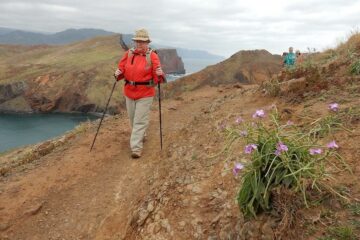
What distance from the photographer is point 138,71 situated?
400 inches

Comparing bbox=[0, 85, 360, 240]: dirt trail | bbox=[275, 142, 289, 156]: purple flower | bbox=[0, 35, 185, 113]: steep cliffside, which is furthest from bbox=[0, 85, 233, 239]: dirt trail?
bbox=[0, 35, 185, 113]: steep cliffside

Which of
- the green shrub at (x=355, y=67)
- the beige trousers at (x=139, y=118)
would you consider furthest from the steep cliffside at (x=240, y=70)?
the beige trousers at (x=139, y=118)

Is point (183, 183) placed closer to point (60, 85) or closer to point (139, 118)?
point (139, 118)

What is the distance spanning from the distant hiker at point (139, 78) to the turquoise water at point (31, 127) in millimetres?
47230

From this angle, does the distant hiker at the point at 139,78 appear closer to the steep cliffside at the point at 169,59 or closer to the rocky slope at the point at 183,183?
the rocky slope at the point at 183,183

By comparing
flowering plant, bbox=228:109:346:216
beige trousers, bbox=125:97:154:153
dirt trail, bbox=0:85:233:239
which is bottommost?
dirt trail, bbox=0:85:233:239

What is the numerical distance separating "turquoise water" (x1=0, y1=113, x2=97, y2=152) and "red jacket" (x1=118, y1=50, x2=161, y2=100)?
47.4 metres

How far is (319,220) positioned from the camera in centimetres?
478

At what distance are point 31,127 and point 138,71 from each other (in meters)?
65.1

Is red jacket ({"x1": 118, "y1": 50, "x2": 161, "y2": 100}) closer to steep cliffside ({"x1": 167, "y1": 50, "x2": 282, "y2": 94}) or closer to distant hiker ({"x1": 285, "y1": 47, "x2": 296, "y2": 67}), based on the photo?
distant hiker ({"x1": 285, "y1": 47, "x2": 296, "y2": 67})

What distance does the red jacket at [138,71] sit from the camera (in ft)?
33.3

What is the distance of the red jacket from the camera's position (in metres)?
10.2

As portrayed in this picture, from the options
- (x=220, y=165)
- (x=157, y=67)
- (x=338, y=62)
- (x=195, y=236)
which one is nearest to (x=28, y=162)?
(x=157, y=67)

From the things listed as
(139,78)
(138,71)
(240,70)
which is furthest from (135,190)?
(240,70)
